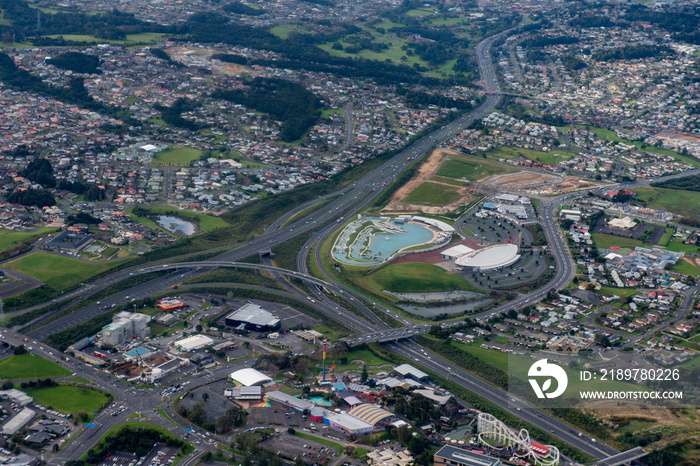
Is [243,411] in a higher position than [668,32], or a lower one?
lower

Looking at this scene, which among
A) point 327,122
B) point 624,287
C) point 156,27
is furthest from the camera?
point 156,27

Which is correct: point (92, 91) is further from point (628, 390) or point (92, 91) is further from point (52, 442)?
point (628, 390)

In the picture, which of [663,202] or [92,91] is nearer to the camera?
[663,202]

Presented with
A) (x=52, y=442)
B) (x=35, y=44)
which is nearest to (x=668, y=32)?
(x=35, y=44)

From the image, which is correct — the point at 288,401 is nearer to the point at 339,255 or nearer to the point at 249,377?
the point at 249,377

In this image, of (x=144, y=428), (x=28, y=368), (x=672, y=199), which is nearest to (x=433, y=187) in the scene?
(x=672, y=199)

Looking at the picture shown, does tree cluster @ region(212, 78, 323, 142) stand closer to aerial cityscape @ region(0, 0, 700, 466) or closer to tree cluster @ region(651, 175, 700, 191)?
aerial cityscape @ region(0, 0, 700, 466)
